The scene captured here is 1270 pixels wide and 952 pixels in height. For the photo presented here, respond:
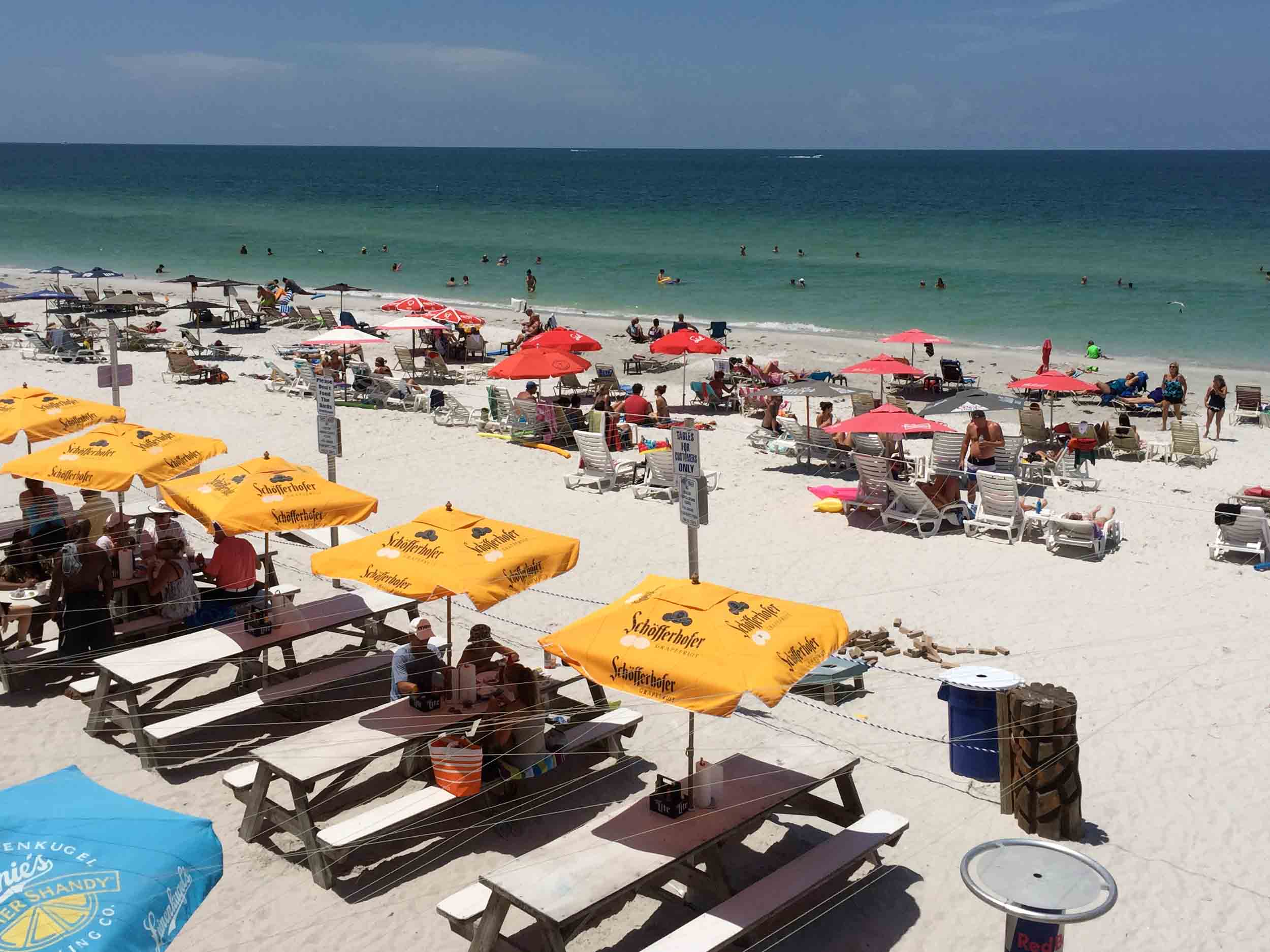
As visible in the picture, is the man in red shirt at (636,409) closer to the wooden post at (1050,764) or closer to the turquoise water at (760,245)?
the wooden post at (1050,764)

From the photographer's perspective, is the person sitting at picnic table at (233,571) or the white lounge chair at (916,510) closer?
the person sitting at picnic table at (233,571)

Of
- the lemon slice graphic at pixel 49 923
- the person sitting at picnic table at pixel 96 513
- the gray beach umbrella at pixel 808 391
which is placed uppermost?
the gray beach umbrella at pixel 808 391

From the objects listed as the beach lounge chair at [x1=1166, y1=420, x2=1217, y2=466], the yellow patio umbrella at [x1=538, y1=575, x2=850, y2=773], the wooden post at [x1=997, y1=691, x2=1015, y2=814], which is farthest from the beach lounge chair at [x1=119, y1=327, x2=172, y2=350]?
the wooden post at [x1=997, y1=691, x2=1015, y2=814]

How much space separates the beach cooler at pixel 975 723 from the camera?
7297 mm

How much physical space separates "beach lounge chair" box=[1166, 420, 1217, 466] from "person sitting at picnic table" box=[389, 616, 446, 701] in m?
12.1

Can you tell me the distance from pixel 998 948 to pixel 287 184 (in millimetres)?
129243

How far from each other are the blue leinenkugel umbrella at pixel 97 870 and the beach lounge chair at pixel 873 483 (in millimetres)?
9767

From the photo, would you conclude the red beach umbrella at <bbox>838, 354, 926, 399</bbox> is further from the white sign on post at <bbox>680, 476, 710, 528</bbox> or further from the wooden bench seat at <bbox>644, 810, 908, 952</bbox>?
the wooden bench seat at <bbox>644, 810, 908, 952</bbox>

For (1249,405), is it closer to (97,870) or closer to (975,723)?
(975,723)

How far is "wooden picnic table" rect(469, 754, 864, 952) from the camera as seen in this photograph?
5.41m

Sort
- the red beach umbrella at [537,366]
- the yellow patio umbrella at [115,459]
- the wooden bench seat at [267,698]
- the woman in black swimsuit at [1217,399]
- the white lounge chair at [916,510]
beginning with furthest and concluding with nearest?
the woman in black swimsuit at [1217,399], the red beach umbrella at [537,366], the white lounge chair at [916,510], the yellow patio umbrella at [115,459], the wooden bench seat at [267,698]

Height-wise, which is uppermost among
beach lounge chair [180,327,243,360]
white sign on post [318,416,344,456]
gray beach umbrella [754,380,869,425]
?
white sign on post [318,416,344,456]

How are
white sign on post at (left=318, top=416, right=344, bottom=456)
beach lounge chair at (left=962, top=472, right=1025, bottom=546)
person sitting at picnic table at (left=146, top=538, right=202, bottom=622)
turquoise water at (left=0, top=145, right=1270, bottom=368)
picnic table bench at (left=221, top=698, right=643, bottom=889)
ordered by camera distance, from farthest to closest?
turquoise water at (left=0, top=145, right=1270, bottom=368)
beach lounge chair at (left=962, top=472, right=1025, bottom=546)
white sign on post at (left=318, top=416, right=344, bottom=456)
person sitting at picnic table at (left=146, top=538, right=202, bottom=622)
picnic table bench at (left=221, top=698, right=643, bottom=889)

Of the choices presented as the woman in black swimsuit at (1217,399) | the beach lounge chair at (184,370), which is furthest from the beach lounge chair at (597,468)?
the beach lounge chair at (184,370)
